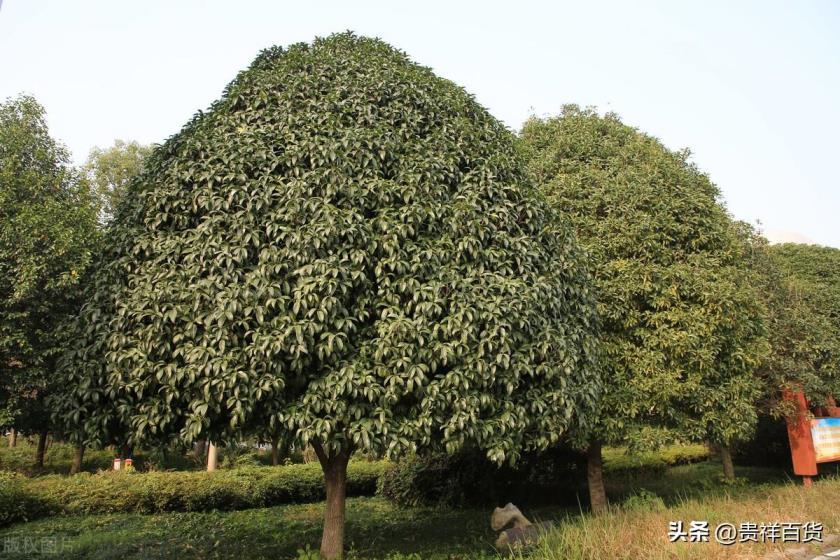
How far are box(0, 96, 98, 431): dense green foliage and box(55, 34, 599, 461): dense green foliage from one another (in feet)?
15.7

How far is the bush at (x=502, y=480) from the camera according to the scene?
41.9 feet

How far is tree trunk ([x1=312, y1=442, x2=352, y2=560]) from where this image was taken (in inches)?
286

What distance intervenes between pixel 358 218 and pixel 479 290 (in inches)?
63.9

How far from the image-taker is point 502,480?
13.0 metres

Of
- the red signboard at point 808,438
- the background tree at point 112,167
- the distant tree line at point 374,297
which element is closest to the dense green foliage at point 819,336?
the red signboard at point 808,438

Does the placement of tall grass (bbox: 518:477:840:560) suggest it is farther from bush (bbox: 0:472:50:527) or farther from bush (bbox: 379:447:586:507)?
bush (bbox: 0:472:50:527)

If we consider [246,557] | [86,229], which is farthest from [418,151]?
[86,229]

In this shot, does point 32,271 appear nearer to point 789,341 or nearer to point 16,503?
point 16,503

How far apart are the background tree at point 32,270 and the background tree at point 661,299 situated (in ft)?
31.4

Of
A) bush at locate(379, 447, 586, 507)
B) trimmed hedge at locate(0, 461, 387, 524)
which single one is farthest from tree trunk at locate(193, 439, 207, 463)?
bush at locate(379, 447, 586, 507)

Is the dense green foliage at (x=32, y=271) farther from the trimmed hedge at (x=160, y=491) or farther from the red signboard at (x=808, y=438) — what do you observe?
the red signboard at (x=808, y=438)

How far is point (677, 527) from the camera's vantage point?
6785 millimetres

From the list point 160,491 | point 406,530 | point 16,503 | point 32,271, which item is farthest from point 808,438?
point 16,503

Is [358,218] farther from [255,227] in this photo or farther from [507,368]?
[507,368]
